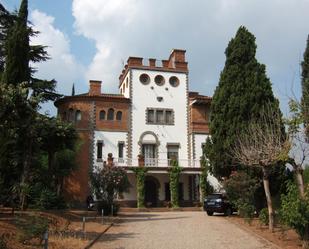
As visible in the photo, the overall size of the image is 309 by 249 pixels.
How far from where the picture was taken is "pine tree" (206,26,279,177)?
26.2 meters

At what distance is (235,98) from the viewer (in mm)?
26938

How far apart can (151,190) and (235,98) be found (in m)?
16.9

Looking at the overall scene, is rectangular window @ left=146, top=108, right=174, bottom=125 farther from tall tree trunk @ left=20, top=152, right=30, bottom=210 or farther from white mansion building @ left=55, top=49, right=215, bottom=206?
tall tree trunk @ left=20, top=152, right=30, bottom=210

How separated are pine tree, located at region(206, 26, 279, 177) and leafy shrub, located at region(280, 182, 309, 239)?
11.1 meters

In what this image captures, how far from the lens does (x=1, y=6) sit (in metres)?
26.3

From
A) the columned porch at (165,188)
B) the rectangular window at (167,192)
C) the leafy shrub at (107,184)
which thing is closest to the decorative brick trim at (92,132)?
the columned porch at (165,188)

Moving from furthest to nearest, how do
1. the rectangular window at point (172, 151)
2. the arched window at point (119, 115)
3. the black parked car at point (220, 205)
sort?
1. the rectangular window at point (172, 151)
2. the arched window at point (119, 115)
3. the black parked car at point (220, 205)

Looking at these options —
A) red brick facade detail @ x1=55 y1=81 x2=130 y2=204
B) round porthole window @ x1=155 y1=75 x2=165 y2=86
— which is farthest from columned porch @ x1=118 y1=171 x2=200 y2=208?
round porthole window @ x1=155 y1=75 x2=165 y2=86

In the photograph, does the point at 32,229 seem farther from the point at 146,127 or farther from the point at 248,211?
the point at 146,127

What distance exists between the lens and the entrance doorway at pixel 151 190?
40844mm

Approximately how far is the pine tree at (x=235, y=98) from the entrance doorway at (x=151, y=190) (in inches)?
518

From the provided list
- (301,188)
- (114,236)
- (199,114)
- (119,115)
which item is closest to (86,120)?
(119,115)

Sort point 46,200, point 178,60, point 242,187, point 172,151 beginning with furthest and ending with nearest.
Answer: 1. point 178,60
2. point 172,151
3. point 46,200
4. point 242,187

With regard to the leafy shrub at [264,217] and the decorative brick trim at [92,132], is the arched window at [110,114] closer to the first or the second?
the decorative brick trim at [92,132]
